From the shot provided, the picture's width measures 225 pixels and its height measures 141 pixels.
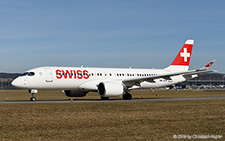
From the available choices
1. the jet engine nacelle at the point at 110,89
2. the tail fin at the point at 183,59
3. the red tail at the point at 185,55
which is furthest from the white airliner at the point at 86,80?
the red tail at the point at 185,55

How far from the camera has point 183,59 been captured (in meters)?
46.8

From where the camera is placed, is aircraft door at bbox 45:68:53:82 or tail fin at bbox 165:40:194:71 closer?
aircraft door at bbox 45:68:53:82

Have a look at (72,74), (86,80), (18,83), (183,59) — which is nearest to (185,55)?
(183,59)

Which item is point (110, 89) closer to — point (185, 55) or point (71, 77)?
point (71, 77)

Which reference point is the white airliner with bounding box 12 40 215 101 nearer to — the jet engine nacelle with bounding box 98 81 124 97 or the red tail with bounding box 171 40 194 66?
the jet engine nacelle with bounding box 98 81 124 97

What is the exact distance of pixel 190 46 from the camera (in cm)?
4722

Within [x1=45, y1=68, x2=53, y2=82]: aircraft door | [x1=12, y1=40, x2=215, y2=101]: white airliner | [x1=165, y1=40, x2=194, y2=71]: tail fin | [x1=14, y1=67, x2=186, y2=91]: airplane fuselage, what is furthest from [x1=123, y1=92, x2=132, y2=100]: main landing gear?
[x1=165, y1=40, x2=194, y2=71]: tail fin

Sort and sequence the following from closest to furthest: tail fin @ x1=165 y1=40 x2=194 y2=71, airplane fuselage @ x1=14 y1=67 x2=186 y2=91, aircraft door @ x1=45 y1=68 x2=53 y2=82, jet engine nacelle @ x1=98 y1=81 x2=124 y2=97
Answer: airplane fuselage @ x1=14 y1=67 x2=186 y2=91 < aircraft door @ x1=45 y1=68 x2=53 y2=82 < jet engine nacelle @ x1=98 y1=81 x2=124 y2=97 < tail fin @ x1=165 y1=40 x2=194 y2=71

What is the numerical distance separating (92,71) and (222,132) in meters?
26.0

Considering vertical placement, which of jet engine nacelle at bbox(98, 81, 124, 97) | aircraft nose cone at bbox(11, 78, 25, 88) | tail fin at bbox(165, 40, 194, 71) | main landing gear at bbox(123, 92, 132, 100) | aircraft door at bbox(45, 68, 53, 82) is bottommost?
main landing gear at bbox(123, 92, 132, 100)

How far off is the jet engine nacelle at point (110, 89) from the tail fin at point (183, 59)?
13.0 metres

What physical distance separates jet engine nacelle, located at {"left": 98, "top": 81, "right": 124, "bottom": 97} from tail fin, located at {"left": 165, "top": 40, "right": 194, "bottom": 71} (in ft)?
42.5

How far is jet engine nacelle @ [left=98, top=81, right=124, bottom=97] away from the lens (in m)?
35.3

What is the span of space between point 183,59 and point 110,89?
1598 cm
